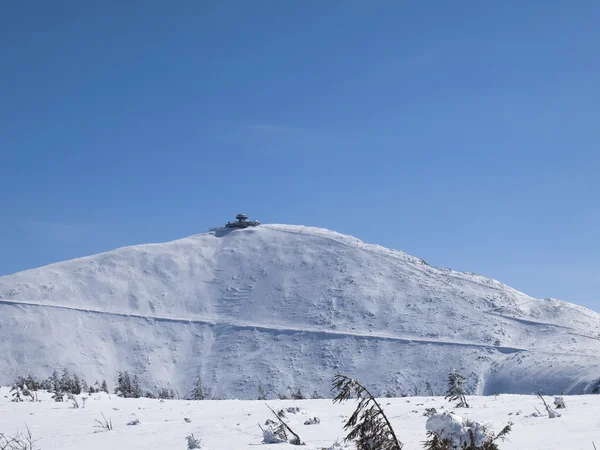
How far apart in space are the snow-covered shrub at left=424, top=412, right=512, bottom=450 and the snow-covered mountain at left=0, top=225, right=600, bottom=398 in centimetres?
5893

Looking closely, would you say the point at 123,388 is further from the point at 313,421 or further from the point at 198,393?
the point at 313,421

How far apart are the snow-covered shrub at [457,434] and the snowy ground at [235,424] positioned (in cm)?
Result: 213

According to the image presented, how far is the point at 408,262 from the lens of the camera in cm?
10519

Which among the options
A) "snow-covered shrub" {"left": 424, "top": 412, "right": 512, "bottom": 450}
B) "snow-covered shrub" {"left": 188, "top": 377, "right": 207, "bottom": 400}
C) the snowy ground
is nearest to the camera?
"snow-covered shrub" {"left": 424, "top": 412, "right": 512, "bottom": 450}

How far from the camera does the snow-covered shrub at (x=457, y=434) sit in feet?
19.0

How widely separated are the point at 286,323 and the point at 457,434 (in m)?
82.7

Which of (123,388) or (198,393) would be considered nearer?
(123,388)

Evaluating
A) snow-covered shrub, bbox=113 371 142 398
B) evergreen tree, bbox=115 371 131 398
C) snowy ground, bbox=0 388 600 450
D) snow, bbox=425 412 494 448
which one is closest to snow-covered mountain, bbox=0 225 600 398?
snow-covered shrub, bbox=113 371 142 398

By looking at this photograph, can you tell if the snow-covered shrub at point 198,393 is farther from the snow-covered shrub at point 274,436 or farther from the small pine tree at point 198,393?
the snow-covered shrub at point 274,436

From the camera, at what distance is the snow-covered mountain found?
71562 millimetres

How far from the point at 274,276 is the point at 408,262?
22766mm

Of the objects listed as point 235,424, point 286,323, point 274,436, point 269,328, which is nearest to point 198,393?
point 235,424

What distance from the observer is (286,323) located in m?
87.6

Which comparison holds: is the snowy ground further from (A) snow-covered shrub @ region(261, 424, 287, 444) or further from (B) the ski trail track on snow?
(B) the ski trail track on snow
